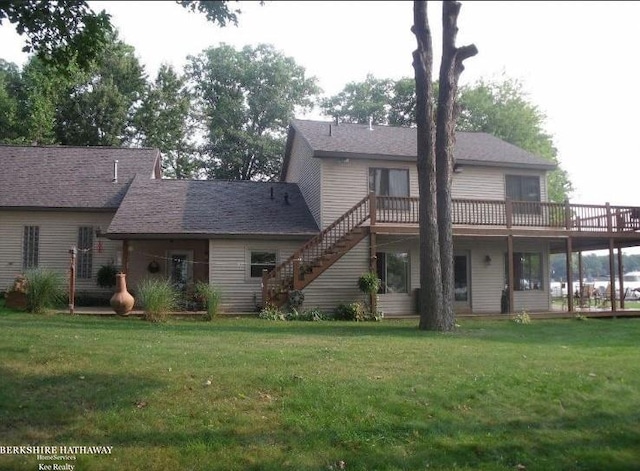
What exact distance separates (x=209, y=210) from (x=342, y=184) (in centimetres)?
474

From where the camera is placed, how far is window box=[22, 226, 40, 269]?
20969 millimetres

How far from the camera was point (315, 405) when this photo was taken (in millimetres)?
6898

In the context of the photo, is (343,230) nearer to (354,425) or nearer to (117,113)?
(354,425)

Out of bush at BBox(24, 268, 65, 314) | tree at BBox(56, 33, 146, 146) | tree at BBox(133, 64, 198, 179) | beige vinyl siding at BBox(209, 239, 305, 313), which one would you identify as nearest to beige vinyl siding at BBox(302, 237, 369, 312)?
beige vinyl siding at BBox(209, 239, 305, 313)

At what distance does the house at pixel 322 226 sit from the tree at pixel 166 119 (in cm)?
1259

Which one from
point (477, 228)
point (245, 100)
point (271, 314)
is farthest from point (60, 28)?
point (245, 100)

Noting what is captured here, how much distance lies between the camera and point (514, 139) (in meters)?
41.2

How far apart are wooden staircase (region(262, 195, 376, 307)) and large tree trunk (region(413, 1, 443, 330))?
4030 millimetres

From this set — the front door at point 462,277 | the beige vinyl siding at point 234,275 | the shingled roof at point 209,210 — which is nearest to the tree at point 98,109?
the shingled roof at point 209,210

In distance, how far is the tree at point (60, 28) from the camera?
9.17 meters

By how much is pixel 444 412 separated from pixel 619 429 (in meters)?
2.01

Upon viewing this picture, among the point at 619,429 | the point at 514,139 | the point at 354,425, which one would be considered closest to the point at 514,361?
the point at 619,429

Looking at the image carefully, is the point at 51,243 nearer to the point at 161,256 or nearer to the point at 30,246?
the point at 30,246

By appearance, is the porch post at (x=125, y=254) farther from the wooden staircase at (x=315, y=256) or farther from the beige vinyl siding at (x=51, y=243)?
the wooden staircase at (x=315, y=256)
